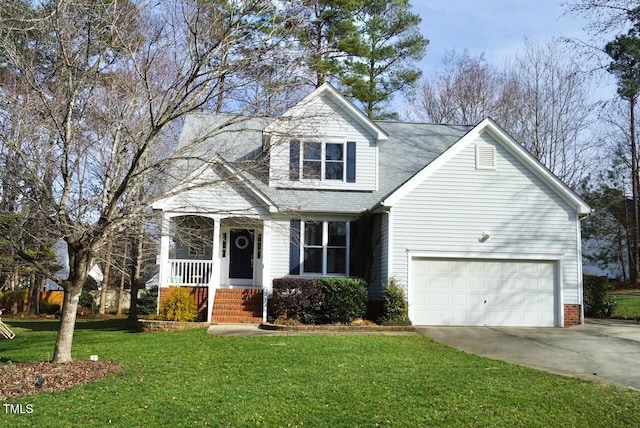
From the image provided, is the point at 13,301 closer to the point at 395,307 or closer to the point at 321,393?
the point at 395,307

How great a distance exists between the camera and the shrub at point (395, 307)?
52.4 ft

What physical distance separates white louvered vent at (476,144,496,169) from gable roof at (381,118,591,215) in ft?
1.13

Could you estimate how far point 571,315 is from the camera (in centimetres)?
1712

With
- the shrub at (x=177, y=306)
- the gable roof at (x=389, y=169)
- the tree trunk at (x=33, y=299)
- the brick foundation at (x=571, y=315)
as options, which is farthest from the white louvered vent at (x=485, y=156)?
the tree trunk at (x=33, y=299)

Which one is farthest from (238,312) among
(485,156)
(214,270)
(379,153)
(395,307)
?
(485,156)

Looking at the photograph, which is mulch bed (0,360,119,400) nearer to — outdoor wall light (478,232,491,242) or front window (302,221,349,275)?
front window (302,221,349,275)

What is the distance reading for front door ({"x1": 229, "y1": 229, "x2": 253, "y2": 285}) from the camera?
1934cm

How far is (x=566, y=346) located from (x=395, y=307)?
4.66 meters

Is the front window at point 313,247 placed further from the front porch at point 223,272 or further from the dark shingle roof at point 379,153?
the front porch at point 223,272

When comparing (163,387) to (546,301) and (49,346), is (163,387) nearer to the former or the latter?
(49,346)

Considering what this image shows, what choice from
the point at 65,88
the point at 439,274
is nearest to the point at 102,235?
the point at 65,88

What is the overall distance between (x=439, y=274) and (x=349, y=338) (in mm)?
4750

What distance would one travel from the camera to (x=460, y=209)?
1728 cm

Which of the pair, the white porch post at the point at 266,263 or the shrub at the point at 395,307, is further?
the white porch post at the point at 266,263
